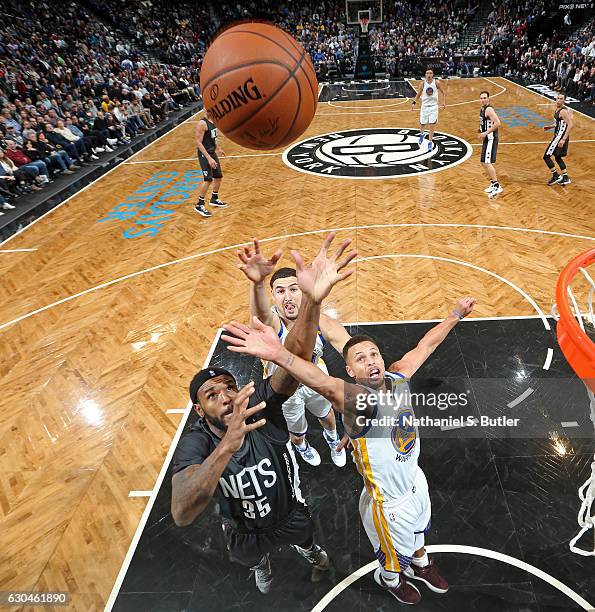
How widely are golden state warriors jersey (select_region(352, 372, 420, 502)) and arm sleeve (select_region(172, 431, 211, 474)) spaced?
2.39 ft

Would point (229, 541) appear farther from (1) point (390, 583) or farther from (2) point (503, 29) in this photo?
(2) point (503, 29)

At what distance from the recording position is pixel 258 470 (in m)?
2.33

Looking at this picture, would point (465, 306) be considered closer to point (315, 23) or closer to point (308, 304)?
point (308, 304)

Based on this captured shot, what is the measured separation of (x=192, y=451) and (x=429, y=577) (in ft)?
5.33

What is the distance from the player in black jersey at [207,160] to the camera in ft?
25.2

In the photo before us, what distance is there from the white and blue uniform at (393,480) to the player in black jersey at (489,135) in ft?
21.6

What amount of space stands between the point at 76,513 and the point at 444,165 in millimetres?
9055

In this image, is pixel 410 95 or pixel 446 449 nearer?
pixel 446 449

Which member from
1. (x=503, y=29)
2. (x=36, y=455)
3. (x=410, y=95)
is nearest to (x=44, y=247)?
(x=36, y=455)

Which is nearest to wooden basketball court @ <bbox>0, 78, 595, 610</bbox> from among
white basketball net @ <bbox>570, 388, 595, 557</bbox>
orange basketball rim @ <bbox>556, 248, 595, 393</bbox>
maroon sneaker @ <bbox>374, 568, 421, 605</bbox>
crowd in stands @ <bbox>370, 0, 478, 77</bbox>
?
maroon sneaker @ <bbox>374, 568, 421, 605</bbox>

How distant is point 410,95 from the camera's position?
17641 millimetres

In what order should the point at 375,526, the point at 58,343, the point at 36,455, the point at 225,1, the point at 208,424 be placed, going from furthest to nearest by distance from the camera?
the point at 225,1 → the point at 58,343 → the point at 36,455 → the point at 375,526 → the point at 208,424

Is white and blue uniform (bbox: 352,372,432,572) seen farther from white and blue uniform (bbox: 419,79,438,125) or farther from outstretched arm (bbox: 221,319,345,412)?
white and blue uniform (bbox: 419,79,438,125)

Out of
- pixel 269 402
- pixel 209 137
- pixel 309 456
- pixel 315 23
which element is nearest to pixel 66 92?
pixel 209 137
